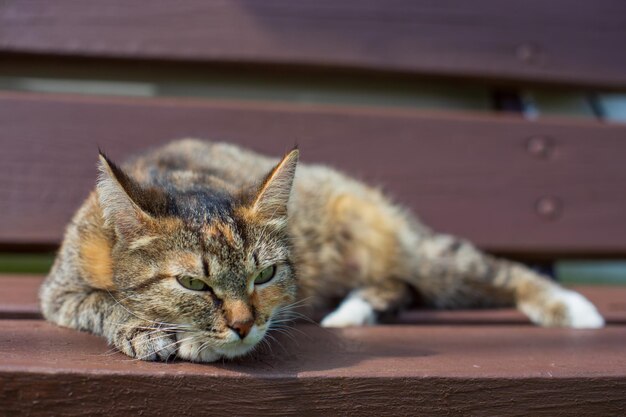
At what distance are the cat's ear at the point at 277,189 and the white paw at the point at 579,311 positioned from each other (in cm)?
97

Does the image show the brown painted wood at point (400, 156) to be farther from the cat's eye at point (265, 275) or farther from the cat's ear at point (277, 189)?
the cat's eye at point (265, 275)

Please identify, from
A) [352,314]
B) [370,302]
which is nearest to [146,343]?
[352,314]

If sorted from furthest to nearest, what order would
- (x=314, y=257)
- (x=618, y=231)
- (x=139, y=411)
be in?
(x=618, y=231) → (x=314, y=257) → (x=139, y=411)

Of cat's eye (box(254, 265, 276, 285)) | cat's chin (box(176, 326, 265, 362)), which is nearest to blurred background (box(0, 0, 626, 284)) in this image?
cat's eye (box(254, 265, 276, 285))

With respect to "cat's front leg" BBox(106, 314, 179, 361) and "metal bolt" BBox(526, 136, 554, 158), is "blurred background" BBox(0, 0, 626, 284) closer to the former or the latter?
"metal bolt" BBox(526, 136, 554, 158)

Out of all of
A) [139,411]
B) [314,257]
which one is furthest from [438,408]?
[314,257]

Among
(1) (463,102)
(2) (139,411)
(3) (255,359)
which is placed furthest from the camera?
(1) (463,102)

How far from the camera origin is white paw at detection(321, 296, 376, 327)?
1966mm

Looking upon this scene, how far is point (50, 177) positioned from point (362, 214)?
109cm

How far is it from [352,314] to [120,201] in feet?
2.91

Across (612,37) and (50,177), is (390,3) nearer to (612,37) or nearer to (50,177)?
(612,37)

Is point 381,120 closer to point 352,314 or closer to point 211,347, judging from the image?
point 352,314

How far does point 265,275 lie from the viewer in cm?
157

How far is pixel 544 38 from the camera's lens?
8.45 feet
